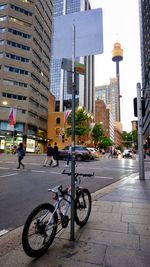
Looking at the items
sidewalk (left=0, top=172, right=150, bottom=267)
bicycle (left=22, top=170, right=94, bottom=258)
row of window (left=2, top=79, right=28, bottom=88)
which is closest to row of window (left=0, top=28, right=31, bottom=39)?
row of window (left=2, top=79, right=28, bottom=88)

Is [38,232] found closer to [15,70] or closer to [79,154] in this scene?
[79,154]

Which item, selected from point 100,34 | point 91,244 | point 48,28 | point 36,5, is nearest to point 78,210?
point 91,244

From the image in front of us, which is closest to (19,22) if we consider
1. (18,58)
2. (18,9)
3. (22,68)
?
(18,9)

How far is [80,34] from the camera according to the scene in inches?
152

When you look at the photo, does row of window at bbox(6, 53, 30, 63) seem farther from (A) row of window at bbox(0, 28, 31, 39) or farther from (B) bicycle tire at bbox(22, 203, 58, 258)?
(B) bicycle tire at bbox(22, 203, 58, 258)

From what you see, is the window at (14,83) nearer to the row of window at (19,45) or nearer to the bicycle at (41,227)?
the row of window at (19,45)

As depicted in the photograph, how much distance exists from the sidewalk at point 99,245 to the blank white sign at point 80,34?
3.10 metres

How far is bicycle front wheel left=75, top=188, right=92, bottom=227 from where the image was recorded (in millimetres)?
3887

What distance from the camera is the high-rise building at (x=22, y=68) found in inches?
1941

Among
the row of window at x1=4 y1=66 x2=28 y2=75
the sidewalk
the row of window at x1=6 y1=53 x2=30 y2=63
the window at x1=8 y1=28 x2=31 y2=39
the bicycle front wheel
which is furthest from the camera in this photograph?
the window at x1=8 y1=28 x2=31 y2=39

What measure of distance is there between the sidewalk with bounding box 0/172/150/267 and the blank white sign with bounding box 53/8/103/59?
10.2ft

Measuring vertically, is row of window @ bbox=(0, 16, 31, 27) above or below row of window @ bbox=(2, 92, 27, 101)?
above

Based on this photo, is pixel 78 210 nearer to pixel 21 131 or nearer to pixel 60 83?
pixel 21 131

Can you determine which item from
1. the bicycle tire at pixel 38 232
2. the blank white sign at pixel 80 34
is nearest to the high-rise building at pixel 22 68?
the blank white sign at pixel 80 34
